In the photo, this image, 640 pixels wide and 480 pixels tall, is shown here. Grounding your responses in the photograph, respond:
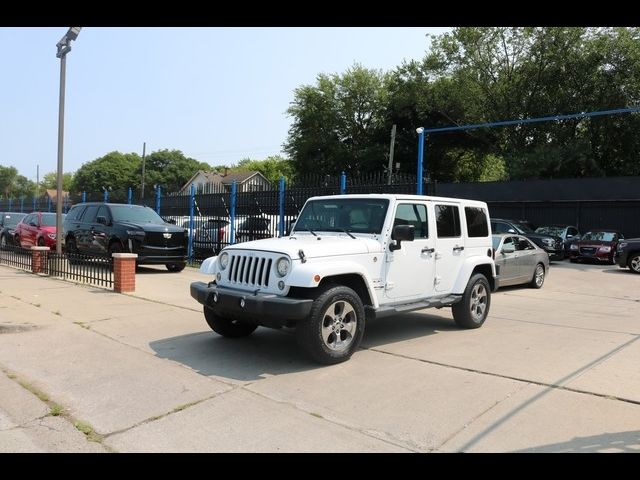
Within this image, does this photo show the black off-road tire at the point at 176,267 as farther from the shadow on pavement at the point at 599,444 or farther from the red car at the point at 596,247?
the red car at the point at 596,247

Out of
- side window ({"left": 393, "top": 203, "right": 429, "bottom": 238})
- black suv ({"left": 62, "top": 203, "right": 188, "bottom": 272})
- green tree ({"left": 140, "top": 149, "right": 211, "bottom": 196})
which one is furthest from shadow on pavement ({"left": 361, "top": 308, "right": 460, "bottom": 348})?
green tree ({"left": 140, "top": 149, "right": 211, "bottom": 196})

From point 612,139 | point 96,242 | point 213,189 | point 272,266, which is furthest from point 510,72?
point 272,266

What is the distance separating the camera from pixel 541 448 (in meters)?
3.73

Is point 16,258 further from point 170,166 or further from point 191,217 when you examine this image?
point 170,166

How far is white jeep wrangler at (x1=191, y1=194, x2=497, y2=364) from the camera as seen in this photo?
557 cm

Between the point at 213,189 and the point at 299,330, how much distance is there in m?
12.0

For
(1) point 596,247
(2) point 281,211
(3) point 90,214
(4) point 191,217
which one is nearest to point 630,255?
(1) point 596,247

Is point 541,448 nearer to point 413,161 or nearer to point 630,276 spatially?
point 630,276

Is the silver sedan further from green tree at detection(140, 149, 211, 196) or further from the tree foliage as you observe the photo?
green tree at detection(140, 149, 211, 196)

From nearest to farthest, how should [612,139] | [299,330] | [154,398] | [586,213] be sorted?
1. [154,398]
2. [299,330]
3. [586,213]
4. [612,139]

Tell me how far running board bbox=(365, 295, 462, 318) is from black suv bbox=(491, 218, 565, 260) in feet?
40.0

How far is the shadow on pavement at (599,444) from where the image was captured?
3.70 metres

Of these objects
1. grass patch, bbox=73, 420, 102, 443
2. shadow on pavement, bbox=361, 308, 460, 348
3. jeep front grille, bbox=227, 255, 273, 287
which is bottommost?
grass patch, bbox=73, 420, 102, 443

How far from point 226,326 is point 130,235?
7.63m
